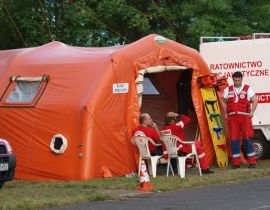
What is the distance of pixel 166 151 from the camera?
1471 centimetres

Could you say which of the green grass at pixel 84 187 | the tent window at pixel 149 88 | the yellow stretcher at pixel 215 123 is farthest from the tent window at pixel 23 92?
the yellow stretcher at pixel 215 123

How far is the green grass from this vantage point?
11.0 metres

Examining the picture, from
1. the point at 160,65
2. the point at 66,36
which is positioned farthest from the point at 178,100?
the point at 66,36

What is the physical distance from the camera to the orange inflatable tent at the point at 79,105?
14.5 metres

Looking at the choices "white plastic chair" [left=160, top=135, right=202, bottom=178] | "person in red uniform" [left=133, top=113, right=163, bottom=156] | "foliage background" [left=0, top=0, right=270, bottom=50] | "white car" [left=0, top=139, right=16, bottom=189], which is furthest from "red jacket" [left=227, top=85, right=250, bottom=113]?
"foliage background" [left=0, top=0, right=270, bottom=50]

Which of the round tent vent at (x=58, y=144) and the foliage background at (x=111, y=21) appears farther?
the foliage background at (x=111, y=21)

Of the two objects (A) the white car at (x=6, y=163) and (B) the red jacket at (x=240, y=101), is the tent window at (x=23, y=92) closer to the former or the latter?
(A) the white car at (x=6, y=163)

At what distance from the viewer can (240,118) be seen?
15.8 metres

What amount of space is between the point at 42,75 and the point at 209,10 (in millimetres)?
10519

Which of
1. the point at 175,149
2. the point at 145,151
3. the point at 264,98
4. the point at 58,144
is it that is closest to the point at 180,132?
the point at 175,149

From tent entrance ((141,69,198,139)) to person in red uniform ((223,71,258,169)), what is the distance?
169 centimetres

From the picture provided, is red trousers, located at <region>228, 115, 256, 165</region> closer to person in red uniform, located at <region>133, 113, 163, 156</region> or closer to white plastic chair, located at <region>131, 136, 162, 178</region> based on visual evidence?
person in red uniform, located at <region>133, 113, 163, 156</region>

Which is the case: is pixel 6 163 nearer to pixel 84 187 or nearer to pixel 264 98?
pixel 84 187

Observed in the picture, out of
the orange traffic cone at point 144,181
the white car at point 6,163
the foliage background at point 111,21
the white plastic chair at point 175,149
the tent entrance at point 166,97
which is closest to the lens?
the white car at point 6,163
